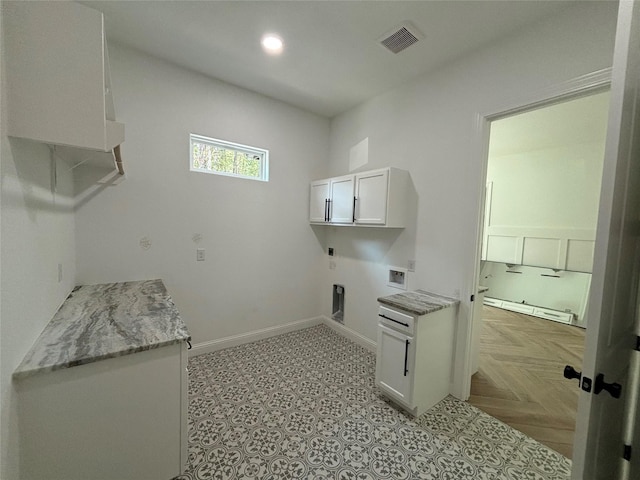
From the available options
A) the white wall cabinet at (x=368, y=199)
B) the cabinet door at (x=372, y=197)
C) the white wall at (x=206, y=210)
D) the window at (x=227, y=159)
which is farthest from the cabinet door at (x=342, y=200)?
the window at (x=227, y=159)

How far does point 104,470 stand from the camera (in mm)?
1298

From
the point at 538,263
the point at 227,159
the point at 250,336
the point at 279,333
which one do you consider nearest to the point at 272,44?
the point at 227,159

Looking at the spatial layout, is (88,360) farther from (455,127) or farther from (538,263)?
(538,263)

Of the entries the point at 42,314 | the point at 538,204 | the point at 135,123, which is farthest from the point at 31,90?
the point at 538,204

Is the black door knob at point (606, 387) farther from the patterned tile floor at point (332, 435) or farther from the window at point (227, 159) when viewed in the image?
A: the window at point (227, 159)

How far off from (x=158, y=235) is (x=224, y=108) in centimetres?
160

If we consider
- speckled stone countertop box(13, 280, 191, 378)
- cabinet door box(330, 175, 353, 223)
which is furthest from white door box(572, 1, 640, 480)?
cabinet door box(330, 175, 353, 223)

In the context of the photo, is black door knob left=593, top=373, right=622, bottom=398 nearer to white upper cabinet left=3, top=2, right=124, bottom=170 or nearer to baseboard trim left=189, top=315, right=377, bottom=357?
white upper cabinet left=3, top=2, right=124, bottom=170

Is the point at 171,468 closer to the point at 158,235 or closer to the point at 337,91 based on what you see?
the point at 158,235

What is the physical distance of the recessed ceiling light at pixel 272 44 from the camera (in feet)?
7.20

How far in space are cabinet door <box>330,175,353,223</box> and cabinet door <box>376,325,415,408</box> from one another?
135 centimetres

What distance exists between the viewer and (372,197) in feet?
9.16

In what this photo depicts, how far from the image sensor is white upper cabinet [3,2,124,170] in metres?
1.05

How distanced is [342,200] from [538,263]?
4177mm
